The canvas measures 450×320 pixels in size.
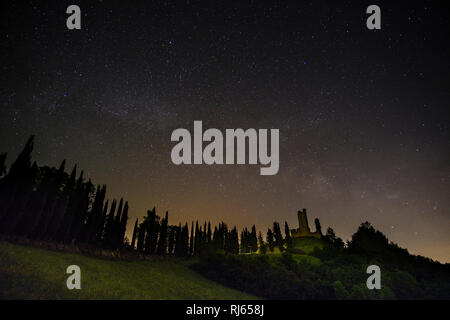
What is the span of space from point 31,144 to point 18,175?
4118mm

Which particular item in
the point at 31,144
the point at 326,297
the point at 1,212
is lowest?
the point at 326,297

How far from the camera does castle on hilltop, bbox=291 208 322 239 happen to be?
61.1 m

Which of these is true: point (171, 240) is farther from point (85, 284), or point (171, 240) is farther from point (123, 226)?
point (85, 284)

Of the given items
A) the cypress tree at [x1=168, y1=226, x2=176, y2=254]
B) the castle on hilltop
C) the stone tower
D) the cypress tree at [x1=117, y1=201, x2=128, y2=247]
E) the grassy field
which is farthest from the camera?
the stone tower

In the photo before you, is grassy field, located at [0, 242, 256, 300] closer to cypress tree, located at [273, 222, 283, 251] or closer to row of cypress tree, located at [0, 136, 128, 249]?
row of cypress tree, located at [0, 136, 128, 249]

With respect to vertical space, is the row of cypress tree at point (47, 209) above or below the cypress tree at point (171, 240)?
above

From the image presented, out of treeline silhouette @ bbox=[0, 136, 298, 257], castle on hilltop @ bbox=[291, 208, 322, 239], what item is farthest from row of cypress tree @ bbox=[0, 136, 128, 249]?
castle on hilltop @ bbox=[291, 208, 322, 239]

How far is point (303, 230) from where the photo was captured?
6244 centimetres

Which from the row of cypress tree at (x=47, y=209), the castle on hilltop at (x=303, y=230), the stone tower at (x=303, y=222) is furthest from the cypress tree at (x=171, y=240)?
the stone tower at (x=303, y=222)

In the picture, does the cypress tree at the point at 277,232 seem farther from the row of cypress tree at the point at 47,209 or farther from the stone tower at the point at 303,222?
the row of cypress tree at the point at 47,209

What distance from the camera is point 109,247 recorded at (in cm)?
3169

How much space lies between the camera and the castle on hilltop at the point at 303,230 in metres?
61.1
